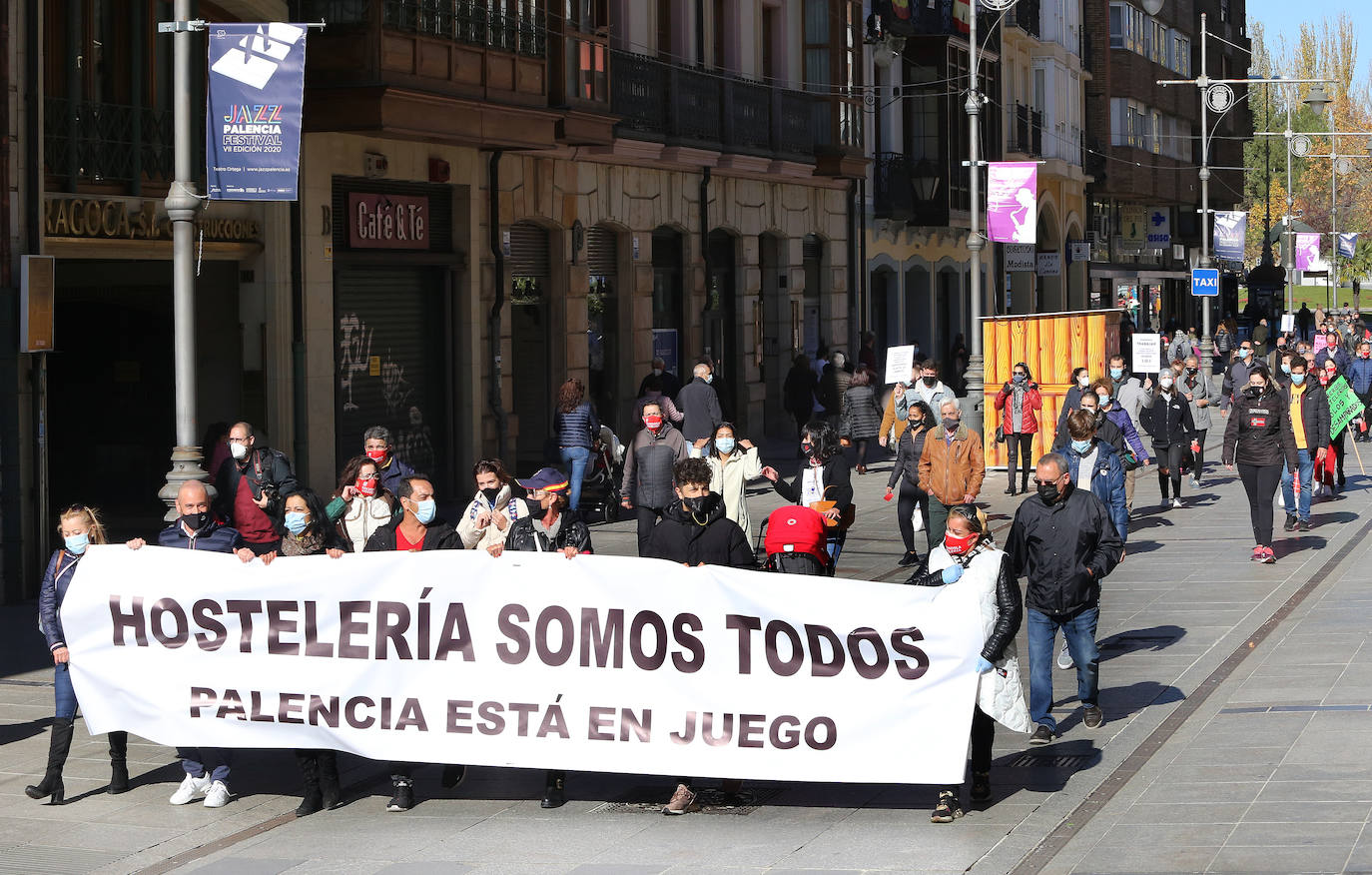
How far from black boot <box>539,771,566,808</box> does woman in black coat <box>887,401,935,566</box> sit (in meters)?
8.71

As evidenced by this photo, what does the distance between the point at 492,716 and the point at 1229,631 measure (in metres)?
7.06

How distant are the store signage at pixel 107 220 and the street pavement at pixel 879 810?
5.72 m

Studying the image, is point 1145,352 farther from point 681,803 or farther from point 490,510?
point 681,803

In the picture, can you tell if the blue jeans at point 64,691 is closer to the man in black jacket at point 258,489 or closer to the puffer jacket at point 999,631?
the man in black jacket at point 258,489

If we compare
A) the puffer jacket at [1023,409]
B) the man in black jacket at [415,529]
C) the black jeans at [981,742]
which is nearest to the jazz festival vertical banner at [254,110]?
the man in black jacket at [415,529]

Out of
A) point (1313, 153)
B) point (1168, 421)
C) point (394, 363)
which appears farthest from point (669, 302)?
point (1313, 153)

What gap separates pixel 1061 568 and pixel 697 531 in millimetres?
2301

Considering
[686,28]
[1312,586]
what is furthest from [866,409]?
[1312,586]

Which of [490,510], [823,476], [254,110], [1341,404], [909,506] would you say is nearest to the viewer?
[490,510]

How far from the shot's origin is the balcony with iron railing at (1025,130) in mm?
54406

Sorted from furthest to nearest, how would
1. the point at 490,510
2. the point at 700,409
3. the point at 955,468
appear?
the point at 700,409
the point at 955,468
the point at 490,510

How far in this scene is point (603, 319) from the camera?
31.5 metres

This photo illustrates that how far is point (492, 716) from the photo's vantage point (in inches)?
400

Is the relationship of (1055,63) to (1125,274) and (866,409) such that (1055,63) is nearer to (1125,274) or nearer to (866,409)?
(1125,274)
